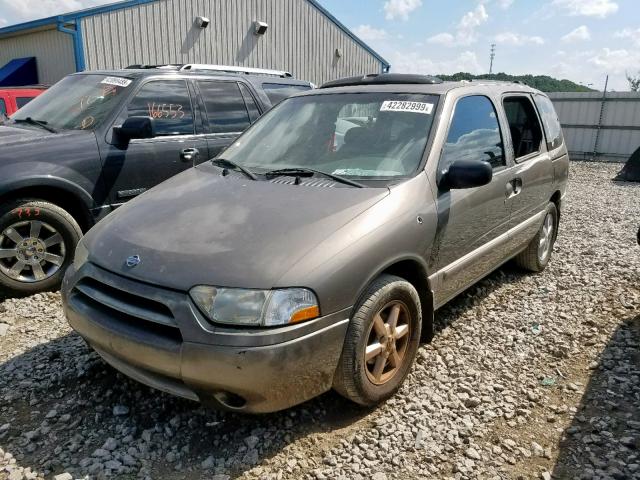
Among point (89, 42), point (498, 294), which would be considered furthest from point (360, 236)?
point (89, 42)

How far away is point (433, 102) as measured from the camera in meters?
3.41

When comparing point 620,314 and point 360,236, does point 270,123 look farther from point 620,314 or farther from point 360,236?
point 620,314

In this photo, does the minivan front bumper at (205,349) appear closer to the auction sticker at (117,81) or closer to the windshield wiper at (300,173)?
the windshield wiper at (300,173)

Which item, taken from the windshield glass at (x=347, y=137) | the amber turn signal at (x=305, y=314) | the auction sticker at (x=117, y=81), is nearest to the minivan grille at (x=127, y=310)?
the amber turn signal at (x=305, y=314)

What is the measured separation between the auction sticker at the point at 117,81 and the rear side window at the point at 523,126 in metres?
3.55

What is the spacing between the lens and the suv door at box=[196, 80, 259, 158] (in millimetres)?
5367

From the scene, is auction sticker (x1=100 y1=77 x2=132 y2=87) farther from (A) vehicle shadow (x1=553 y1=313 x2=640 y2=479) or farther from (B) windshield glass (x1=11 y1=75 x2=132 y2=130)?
(A) vehicle shadow (x1=553 y1=313 x2=640 y2=479)

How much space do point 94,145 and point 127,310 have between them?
2608 millimetres

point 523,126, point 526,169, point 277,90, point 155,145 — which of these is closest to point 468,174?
point 526,169

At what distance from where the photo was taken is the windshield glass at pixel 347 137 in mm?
3180

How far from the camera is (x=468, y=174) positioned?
303 centimetres

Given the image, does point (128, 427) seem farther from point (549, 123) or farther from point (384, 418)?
point (549, 123)

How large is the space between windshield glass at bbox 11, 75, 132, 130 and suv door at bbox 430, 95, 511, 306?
127 inches

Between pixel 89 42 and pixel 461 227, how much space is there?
1232 centimetres
